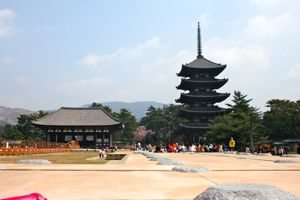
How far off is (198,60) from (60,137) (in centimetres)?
3079

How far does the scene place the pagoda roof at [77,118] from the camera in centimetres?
7038

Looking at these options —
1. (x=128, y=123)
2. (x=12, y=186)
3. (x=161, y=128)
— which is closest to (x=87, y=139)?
(x=128, y=123)

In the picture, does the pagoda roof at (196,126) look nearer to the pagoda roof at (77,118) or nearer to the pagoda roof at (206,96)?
the pagoda roof at (206,96)

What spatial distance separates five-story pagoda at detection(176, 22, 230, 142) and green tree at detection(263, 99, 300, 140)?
8237 mm

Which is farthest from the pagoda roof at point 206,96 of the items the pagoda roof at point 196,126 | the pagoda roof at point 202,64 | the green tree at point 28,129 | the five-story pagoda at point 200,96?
the green tree at point 28,129

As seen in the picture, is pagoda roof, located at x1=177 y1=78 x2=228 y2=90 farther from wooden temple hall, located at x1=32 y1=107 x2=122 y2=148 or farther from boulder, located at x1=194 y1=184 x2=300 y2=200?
boulder, located at x1=194 y1=184 x2=300 y2=200

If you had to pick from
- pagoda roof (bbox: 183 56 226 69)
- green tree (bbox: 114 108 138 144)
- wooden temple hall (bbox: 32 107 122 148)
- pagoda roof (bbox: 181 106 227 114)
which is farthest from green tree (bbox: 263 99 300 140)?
green tree (bbox: 114 108 138 144)

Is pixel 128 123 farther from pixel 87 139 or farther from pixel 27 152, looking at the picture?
pixel 27 152

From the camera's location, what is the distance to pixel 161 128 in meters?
114

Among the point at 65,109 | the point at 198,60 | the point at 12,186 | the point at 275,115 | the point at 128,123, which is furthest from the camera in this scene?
the point at 128,123

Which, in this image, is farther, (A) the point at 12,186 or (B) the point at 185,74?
(B) the point at 185,74

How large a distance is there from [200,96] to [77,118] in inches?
1024

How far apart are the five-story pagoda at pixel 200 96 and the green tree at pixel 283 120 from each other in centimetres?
824

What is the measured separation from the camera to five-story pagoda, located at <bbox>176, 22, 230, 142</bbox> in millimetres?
→ 62438
